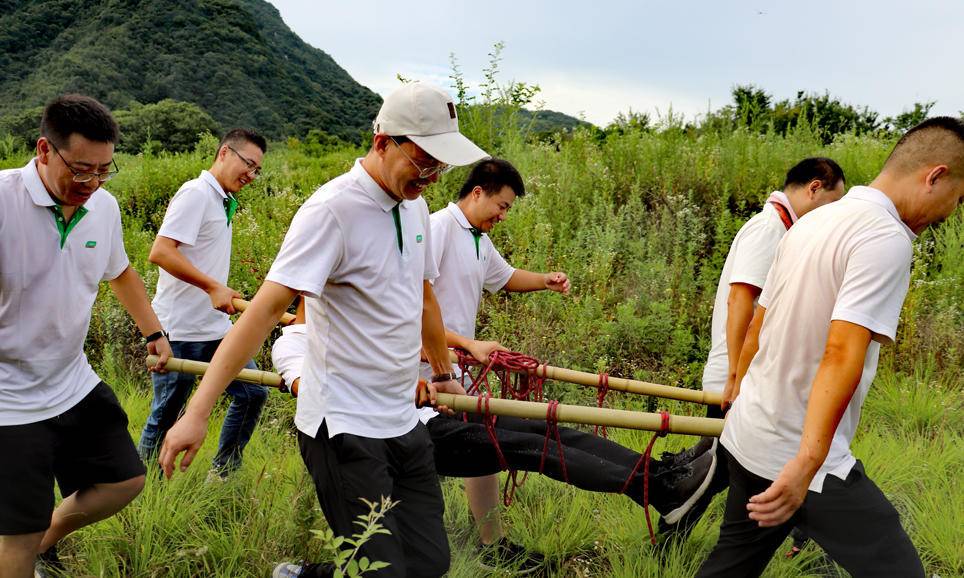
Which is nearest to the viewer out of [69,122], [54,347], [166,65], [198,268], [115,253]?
[69,122]

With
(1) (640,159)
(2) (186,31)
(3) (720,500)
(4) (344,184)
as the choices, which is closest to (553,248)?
(1) (640,159)

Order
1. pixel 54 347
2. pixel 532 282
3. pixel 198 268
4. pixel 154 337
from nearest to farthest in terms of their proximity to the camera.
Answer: pixel 54 347 → pixel 154 337 → pixel 198 268 → pixel 532 282

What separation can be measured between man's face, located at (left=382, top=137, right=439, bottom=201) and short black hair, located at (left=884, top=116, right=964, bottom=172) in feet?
4.70

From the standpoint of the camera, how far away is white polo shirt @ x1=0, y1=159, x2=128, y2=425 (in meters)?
2.60

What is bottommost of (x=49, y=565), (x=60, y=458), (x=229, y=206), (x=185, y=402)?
(x=49, y=565)

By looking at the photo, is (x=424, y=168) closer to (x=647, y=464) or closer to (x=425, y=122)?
(x=425, y=122)

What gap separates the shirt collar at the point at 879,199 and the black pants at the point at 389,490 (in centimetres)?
163

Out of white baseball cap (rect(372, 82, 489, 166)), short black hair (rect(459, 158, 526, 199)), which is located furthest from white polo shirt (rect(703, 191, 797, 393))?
white baseball cap (rect(372, 82, 489, 166))

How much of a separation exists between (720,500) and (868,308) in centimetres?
208

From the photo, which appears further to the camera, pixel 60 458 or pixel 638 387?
pixel 638 387

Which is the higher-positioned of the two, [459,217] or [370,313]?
[459,217]

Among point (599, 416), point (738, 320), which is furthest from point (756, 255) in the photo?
point (599, 416)

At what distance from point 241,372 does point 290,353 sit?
0.31 m

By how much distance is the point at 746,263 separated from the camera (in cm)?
333
